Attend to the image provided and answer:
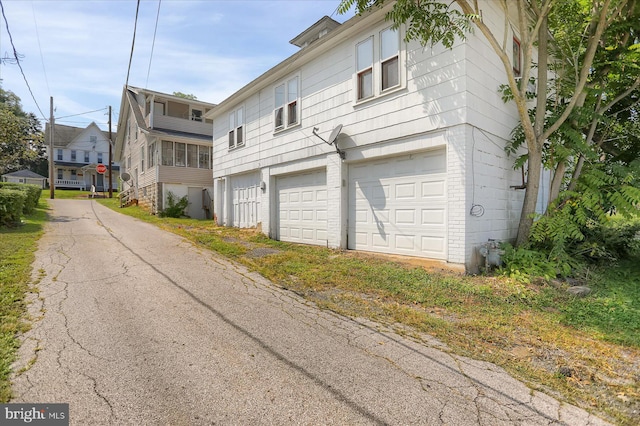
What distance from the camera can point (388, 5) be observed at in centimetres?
704

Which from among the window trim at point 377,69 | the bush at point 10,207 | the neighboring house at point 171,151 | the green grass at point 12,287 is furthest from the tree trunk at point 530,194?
the neighboring house at point 171,151

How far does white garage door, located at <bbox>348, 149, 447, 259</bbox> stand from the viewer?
6.78 metres

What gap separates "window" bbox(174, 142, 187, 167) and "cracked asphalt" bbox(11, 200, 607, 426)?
14778 mm

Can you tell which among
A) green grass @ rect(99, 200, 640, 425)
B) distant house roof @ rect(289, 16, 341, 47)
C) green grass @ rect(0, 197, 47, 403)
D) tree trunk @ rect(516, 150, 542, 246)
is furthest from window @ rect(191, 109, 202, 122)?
tree trunk @ rect(516, 150, 542, 246)

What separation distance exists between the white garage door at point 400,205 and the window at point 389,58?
179 cm

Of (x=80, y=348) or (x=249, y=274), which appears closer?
(x=80, y=348)

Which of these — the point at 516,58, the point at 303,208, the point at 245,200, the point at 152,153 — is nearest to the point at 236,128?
the point at 245,200

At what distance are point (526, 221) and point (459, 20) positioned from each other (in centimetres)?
421

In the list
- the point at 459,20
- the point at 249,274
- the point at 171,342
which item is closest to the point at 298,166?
the point at 249,274

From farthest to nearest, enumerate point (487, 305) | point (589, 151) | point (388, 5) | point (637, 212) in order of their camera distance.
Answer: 1. point (388, 5)
2. point (589, 151)
3. point (637, 212)
4. point (487, 305)

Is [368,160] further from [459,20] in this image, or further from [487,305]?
[487,305]

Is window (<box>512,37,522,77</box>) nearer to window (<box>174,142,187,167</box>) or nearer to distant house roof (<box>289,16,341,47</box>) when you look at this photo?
distant house roof (<box>289,16,341,47</box>)

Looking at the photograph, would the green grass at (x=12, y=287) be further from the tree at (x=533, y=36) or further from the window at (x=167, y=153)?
the window at (x=167, y=153)

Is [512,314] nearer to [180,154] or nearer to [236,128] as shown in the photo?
[236,128]
